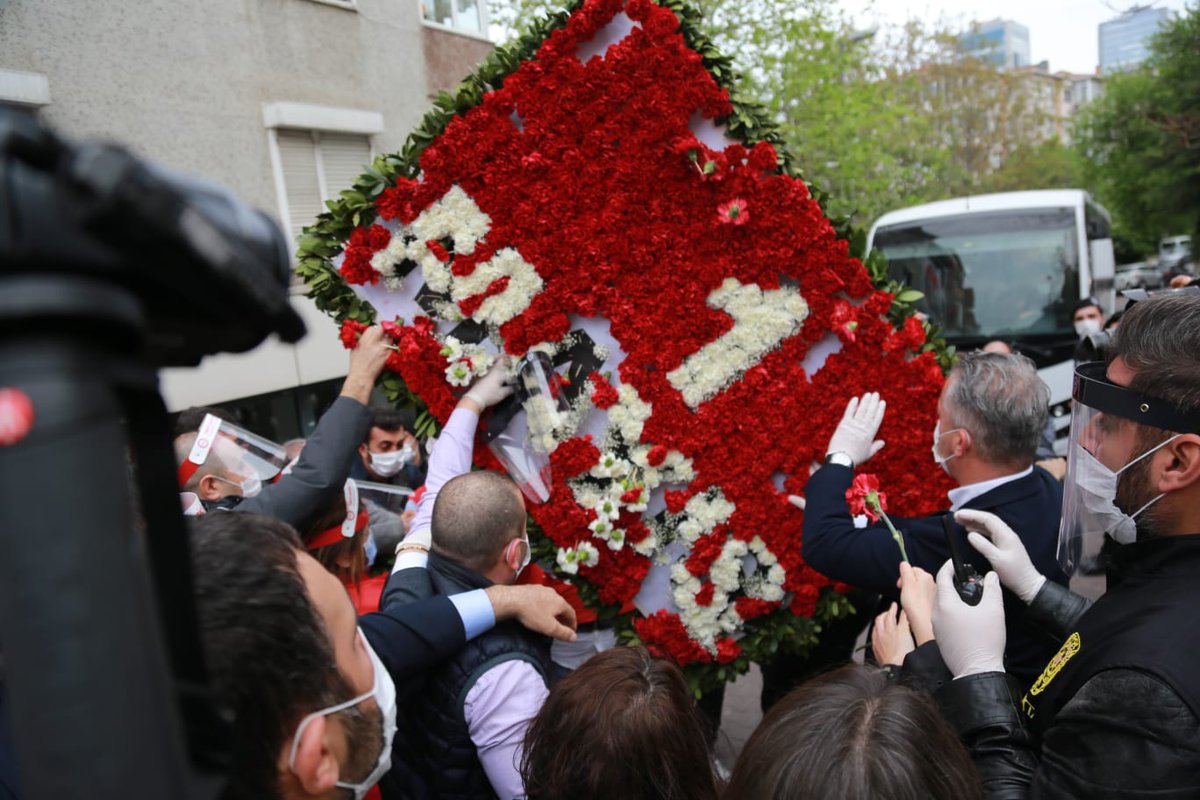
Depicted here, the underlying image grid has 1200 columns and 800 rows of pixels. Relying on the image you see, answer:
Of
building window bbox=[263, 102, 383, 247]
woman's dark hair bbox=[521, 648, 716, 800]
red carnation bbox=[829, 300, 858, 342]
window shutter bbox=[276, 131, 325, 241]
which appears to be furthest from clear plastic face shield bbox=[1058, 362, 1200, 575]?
window shutter bbox=[276, 131, 325, 241]

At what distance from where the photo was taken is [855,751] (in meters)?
1.29

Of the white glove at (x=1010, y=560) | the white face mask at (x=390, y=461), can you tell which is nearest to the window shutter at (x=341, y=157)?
the white face mask at (x=390, y=461)

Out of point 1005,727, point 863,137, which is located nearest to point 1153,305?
point 1005,727

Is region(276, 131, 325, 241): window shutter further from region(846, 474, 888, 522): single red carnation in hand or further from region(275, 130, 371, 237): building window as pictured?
region(846, 474, 888, 522): single red carnation in hand

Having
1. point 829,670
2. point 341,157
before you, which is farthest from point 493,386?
point 341,157

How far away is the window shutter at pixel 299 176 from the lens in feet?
30.8

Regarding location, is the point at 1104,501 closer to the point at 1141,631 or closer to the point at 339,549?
the point at 1141,631

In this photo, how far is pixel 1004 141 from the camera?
1025 inches

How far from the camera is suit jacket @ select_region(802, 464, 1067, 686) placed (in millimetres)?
2297

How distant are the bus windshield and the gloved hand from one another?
17.4 feet

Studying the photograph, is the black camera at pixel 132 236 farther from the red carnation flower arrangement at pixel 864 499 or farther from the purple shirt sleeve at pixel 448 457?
the red carnation flower arrangement at pixel 864 499

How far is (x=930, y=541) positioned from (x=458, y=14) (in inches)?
476

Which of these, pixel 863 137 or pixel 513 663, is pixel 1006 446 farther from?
pixel 863 137

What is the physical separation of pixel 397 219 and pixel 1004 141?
2842cm
